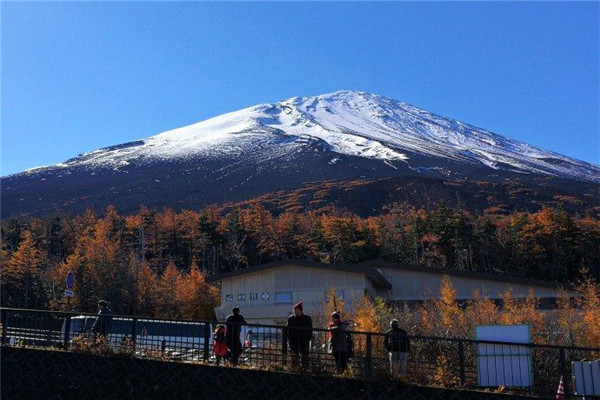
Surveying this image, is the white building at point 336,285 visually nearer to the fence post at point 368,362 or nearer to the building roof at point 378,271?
the building roof at point 378,271

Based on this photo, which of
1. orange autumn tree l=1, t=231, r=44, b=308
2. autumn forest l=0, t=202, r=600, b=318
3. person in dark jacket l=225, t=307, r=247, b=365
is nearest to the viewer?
person in dark jacket l=225, t=307, r=247, b=365

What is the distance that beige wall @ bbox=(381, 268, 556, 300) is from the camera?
3559 centimetres

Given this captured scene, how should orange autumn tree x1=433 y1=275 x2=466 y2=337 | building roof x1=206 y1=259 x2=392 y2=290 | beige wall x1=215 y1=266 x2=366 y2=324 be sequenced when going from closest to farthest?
orange autumn tree x1=433 y1=275 x2=466 y2=337 < beige wall x1=215 y1=266 x2=366 y2=324 < building roof x1=206 y1=259 x2=392 y2=290

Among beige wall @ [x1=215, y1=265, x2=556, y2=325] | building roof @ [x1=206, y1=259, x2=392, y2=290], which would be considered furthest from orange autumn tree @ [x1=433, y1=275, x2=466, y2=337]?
beige wall @ [x1=215, y1=265, x2=556, y2=325]

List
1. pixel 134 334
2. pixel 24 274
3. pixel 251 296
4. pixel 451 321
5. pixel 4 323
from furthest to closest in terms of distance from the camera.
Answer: pixel 24 274
pixel 251 296
pixel 451 321
pixel 4 323
pixel 134 334

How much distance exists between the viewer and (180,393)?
11.2 metres

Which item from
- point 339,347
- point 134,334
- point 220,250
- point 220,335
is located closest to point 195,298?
point 220,250

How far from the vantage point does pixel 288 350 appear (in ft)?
38.1

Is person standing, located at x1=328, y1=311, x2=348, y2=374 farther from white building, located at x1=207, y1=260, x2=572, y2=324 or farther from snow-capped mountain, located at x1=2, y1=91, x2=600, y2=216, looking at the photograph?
snow-capped mountain, located at x1=2, y1=91, x2=600, y2=216

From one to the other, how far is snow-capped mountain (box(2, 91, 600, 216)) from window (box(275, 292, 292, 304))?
8661cm

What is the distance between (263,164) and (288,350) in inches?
5545

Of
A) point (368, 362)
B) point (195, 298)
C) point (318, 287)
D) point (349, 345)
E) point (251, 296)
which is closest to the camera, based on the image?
point (368, 362)

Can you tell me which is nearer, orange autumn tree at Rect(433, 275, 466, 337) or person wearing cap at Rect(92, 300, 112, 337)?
person wearing cap at Rect(92, 300, 112, 337)

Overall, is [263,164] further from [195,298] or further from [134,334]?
[134,334]
